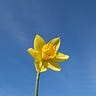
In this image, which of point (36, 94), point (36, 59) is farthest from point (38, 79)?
point (36, 59)

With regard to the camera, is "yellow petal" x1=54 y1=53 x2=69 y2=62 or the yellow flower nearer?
the yellow flower

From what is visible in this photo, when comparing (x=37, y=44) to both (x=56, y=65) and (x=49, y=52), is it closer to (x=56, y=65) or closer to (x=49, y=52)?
(x=49, y=52)

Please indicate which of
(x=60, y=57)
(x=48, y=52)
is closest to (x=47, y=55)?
(x=48, y=52)

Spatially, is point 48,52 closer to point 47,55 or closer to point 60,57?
point 47,55

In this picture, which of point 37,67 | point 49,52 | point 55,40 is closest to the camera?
point 37,67

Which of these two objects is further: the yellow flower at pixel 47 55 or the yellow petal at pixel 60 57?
the yellow petal at pixel 60 57

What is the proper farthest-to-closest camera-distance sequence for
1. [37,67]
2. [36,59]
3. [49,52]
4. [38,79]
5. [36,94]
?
[49,52], [36,59], [37,67], [38,79], [36,94]

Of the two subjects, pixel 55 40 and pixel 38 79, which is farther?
pixel 55 40

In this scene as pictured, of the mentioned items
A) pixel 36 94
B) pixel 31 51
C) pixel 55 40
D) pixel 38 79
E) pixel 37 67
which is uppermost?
pixel 55 40

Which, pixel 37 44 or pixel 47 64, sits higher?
pixel 37 44

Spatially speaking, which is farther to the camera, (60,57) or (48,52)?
(60,57)
